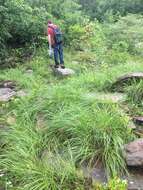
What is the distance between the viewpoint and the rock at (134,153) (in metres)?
5.01

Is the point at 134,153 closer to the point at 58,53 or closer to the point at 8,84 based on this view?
the point at 8,84

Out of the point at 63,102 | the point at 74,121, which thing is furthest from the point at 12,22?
the point at 74,121

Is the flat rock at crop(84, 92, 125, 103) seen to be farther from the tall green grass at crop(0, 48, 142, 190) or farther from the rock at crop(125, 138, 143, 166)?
the rock at crop(125, 138, 143, 166)

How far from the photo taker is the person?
11570 millimetres

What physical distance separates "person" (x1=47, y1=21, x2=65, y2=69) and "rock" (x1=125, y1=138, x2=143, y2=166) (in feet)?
22.5

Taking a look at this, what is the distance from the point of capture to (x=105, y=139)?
5.31m

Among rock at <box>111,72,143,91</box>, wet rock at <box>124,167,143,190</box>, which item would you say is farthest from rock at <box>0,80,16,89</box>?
wet rock at <box>124,167,143,190</box>

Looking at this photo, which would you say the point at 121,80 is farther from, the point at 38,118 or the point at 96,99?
the point at 38,118

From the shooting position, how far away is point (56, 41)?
38.5 ft

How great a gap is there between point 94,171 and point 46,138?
0.96 meters

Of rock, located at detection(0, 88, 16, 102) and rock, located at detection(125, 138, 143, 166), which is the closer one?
rock, located at detection(125, 138, 143, 166)

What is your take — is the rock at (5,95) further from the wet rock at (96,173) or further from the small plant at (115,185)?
the small plant at (115,185)

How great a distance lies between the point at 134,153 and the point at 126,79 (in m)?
2.59

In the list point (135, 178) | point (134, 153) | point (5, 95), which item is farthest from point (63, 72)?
point (135, 178)
